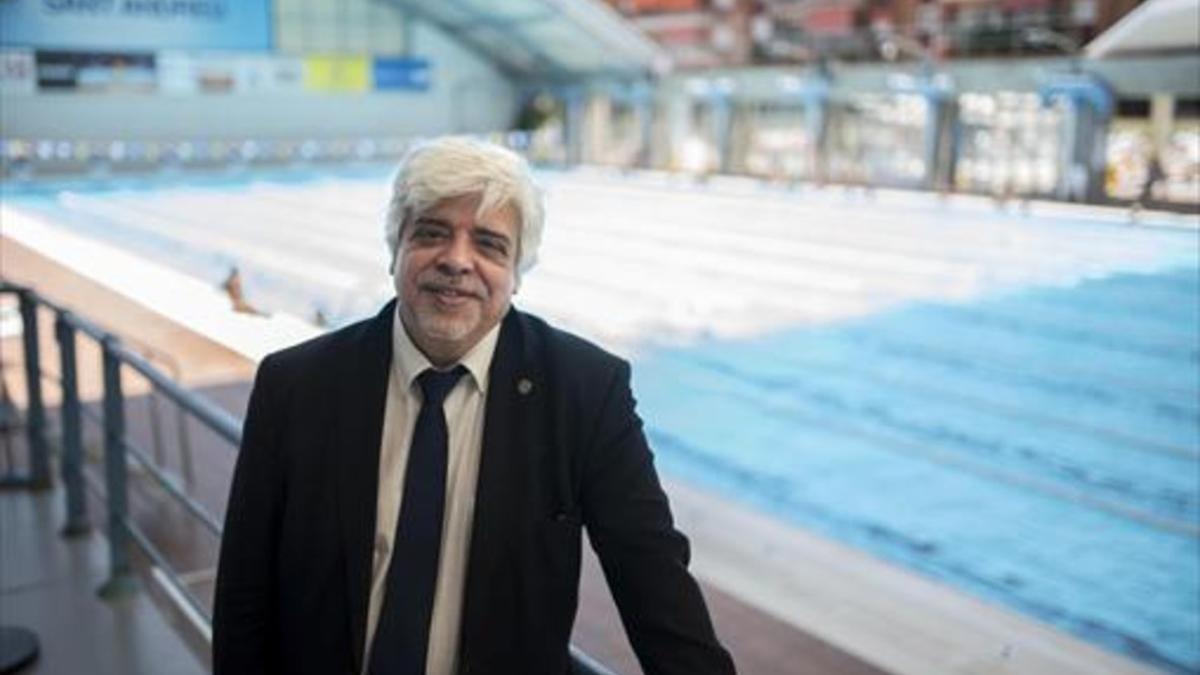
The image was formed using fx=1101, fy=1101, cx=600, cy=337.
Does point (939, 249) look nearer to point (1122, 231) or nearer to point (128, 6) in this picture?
point (1122, 231)

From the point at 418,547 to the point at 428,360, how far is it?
228mm

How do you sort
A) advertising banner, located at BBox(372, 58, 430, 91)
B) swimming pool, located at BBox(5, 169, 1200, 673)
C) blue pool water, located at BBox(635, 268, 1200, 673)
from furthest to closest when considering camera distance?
advertising banner, located at BBox(372, 58, 430, 91) → swimming pool, located at BBox(5, 169, 1200, 673) → blue pool water, located at BBox(635, 268, 1200, 673)

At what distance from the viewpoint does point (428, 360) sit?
1.36 metres

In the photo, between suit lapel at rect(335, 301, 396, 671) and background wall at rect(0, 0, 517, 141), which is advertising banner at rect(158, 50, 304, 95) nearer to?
background wall at rect(0, 0, 517, 141)

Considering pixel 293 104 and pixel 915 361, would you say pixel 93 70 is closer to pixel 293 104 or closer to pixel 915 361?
pixel 293 104

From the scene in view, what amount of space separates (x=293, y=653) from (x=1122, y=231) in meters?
6.01

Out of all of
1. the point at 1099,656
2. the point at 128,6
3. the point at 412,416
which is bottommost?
the point at 1099,656

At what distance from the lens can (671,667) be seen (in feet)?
4.21

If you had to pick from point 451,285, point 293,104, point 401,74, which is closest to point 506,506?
point 451,285

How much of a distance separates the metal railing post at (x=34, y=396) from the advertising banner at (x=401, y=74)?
281 cm

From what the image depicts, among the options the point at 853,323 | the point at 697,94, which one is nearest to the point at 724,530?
the point at 853,323

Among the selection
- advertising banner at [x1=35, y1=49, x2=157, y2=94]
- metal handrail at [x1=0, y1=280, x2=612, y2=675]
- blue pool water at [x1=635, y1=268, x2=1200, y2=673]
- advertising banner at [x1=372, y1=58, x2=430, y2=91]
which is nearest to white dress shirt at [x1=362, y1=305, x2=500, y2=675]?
metal handrail at [x1=0, y1=280, x2=612, y2=675]

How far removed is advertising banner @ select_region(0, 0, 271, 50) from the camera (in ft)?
10.6

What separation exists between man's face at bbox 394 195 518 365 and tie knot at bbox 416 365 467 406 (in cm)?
3
